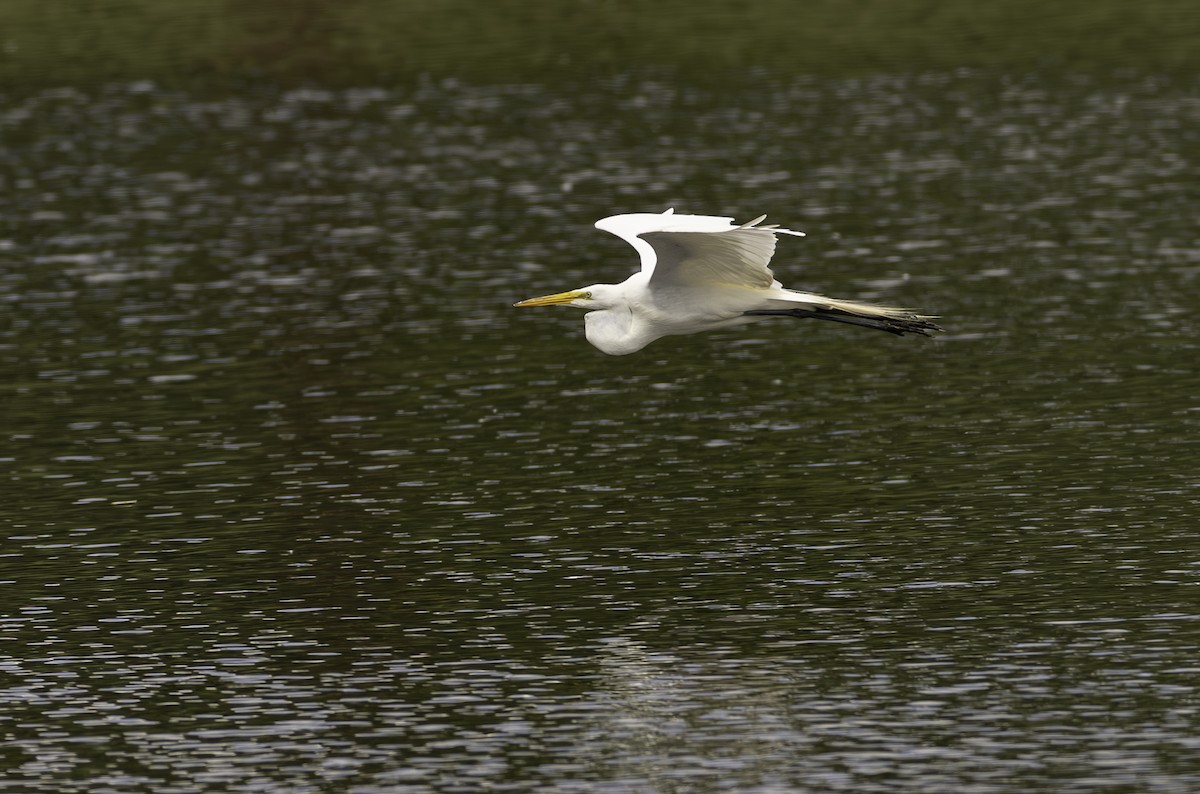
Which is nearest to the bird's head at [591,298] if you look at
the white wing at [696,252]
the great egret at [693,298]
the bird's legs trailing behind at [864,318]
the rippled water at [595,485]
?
the great egret at [693,298]

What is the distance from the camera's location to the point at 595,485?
74.9 ft

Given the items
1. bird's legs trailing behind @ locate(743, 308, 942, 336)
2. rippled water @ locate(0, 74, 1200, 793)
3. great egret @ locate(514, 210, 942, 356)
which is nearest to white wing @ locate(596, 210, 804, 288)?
great egret @ locate(514, 210, 942, 356)

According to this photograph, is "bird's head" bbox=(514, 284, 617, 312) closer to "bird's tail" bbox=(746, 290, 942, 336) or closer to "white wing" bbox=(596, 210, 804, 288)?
"white wing" bbox=(596, 210, 804, 288)

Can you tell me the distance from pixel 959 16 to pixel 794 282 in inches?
1205

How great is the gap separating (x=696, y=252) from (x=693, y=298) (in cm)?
62

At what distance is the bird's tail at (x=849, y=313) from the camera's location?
1928 centimetres

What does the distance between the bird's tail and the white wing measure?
0.34 meters

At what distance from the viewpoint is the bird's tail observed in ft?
63.3

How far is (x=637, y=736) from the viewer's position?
50.0 feet

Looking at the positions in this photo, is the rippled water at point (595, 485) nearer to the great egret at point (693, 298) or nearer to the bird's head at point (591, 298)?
the great egret at point (693, 298)

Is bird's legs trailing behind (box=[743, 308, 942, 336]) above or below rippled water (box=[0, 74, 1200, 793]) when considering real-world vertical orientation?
above

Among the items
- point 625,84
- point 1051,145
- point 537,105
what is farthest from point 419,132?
point 1051,145

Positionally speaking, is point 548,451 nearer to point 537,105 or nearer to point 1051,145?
point 1051,145

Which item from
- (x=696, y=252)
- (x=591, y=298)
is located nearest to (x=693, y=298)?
(x=696, y=252)
